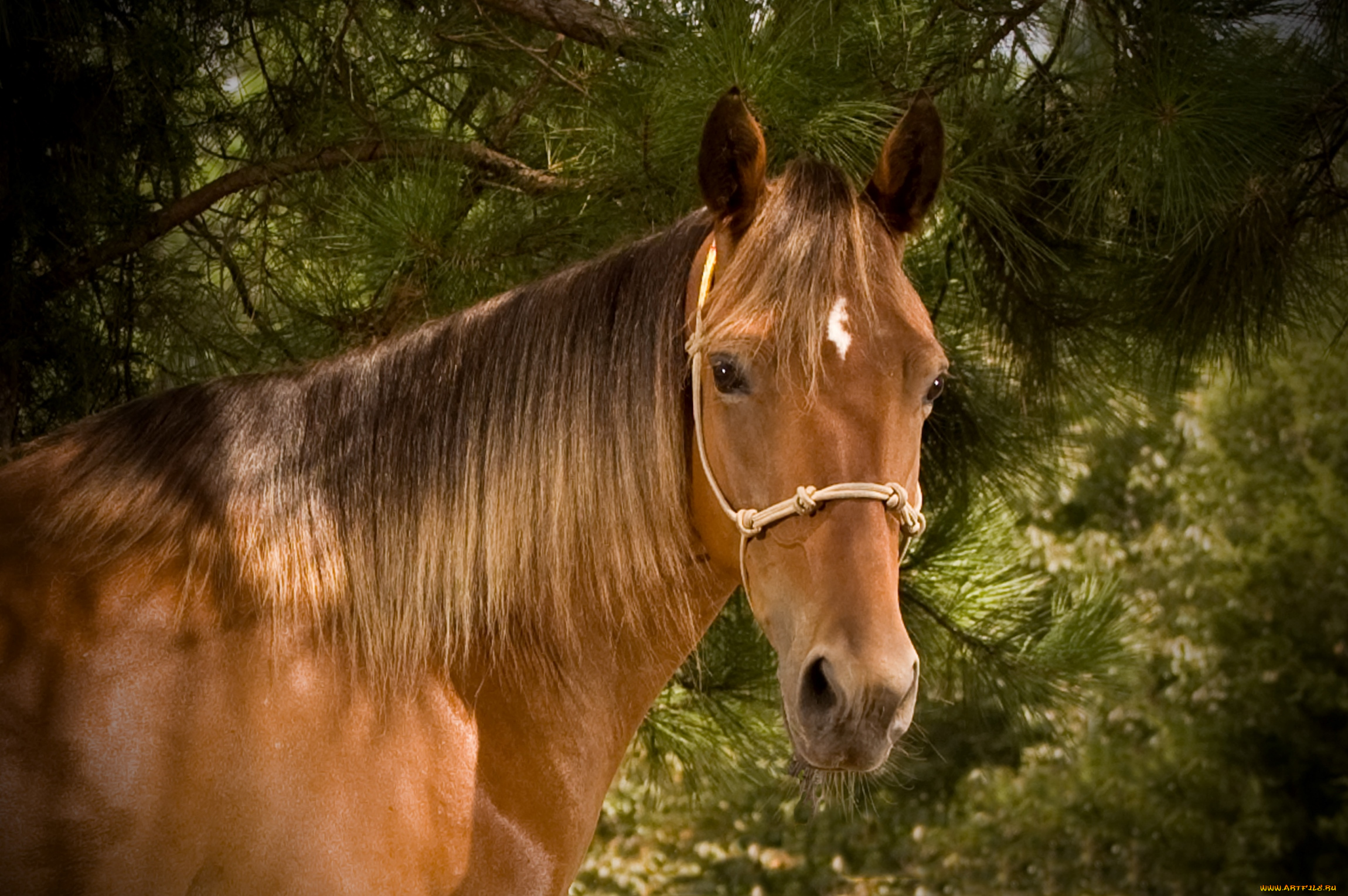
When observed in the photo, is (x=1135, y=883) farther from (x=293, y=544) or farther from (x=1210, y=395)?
(x=293, y=544)


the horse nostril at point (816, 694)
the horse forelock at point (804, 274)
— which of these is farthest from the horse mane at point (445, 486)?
the horse nostril at point (816, 694)

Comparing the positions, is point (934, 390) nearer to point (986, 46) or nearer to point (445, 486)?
point (445, 486)

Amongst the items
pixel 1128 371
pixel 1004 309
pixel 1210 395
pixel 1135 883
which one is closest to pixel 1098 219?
pixel 1004 309

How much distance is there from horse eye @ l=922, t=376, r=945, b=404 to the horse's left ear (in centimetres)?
27

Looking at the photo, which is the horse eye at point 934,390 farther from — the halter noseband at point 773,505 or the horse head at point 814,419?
the halter noseband at point 773,505

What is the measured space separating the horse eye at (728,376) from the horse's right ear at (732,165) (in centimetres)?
21

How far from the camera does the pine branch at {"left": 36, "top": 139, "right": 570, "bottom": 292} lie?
2.83 m

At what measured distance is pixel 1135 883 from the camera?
9820 millimetres

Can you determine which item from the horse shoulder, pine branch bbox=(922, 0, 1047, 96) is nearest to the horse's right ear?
the horse shoulder

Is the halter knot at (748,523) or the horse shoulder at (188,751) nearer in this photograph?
the horse shoulder at (188,751)

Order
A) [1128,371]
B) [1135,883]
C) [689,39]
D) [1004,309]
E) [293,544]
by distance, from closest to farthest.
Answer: [293,544] < [689,39] < [1004,309] < [1128,371] < [1135,883]

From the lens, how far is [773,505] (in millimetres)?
1707

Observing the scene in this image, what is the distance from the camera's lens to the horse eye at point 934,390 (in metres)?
1.80

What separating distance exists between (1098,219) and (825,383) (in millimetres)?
1507
